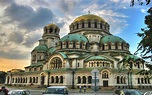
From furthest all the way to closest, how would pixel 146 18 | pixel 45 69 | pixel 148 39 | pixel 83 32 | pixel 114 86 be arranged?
pixel 83 32 < pixel 45 69 < pixel 114 86 < pixel 146 18 < pixel 148 39

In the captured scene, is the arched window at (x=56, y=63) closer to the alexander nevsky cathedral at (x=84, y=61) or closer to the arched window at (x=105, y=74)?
the alexander nevsky cathedral at (x=84, y=61)

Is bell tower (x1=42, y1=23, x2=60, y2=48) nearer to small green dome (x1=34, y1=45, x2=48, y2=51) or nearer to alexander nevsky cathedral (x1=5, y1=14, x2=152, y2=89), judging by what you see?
alexander nevsky cathedral (x1=5, y1=14, x2=152, y2=89)

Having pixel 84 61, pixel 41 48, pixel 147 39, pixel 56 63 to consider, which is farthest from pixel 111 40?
pixel 147 39

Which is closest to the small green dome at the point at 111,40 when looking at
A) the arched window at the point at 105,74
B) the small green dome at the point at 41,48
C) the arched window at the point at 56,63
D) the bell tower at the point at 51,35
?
the arched window at the point at 105,74

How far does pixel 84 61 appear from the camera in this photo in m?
49.6

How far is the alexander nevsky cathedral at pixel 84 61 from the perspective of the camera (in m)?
46.4

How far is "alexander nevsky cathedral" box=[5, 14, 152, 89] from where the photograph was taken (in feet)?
152

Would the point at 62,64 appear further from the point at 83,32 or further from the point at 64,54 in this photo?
the point at 83,32

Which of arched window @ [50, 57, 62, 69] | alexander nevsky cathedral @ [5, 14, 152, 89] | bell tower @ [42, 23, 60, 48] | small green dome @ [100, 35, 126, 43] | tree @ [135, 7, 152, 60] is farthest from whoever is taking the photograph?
bell tower @ [42, 23, 60, 48]

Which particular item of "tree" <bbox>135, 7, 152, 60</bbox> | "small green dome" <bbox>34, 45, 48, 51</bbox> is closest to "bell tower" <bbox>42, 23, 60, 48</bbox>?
"small green dome" <bbox>34, 45, 48, 51</bbox>

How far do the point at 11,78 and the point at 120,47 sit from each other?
4279 cm

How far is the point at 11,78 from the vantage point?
68750mm

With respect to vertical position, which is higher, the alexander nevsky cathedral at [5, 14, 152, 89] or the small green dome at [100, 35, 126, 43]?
the small green dome at [100, 35, 126, 43]

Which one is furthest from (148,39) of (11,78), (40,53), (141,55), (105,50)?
(11,78)
